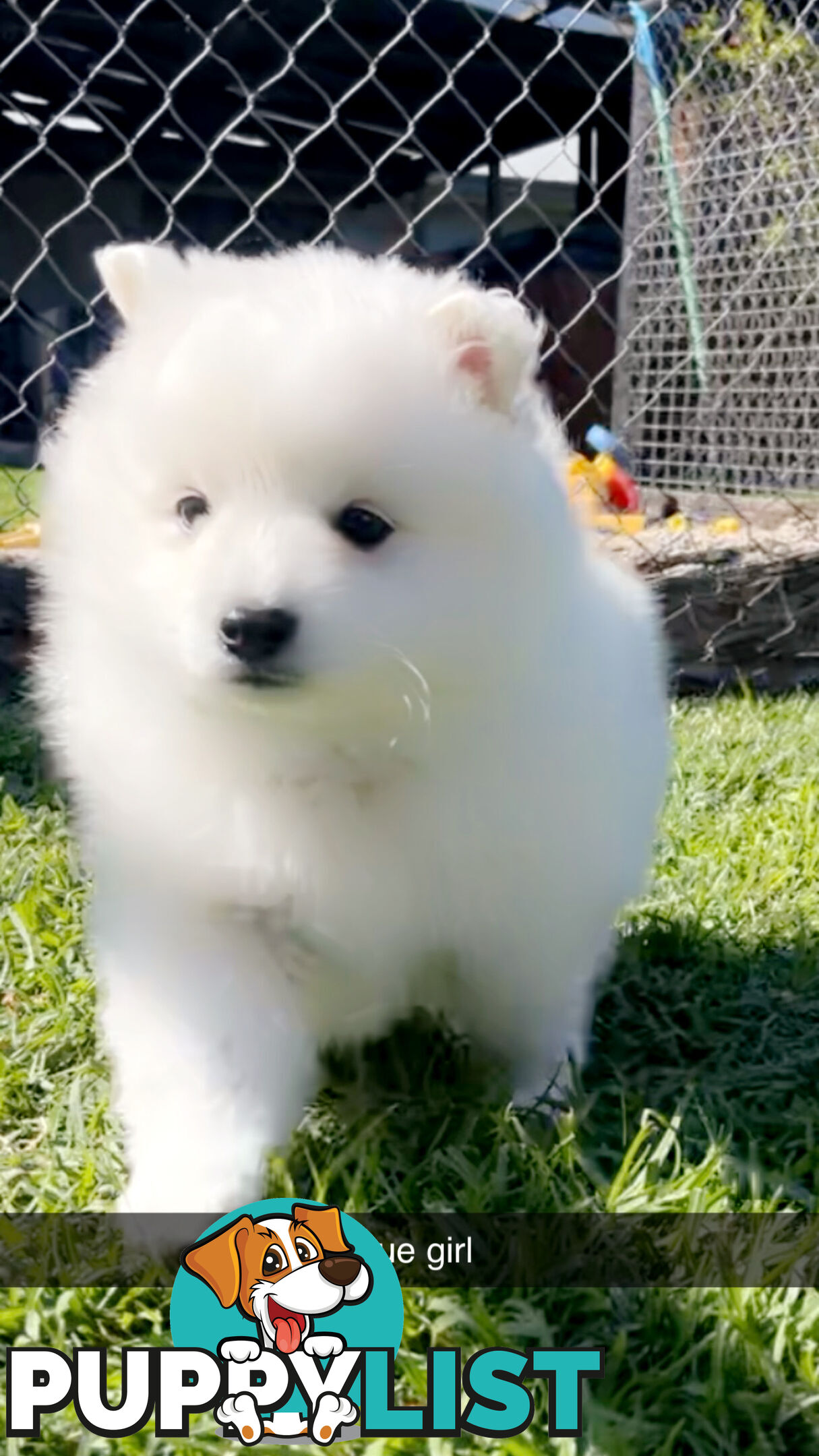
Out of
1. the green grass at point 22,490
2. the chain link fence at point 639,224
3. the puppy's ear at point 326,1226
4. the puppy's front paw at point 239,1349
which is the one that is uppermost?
the chain link fence at point 639,224

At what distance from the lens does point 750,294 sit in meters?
4.48

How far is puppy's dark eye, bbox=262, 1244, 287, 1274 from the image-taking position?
3.74 feet

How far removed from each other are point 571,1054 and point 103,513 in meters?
0.87

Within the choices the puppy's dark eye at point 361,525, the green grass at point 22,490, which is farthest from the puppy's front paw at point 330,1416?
the green grass at point 22,490

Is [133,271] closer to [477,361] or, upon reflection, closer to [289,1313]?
[477,361]

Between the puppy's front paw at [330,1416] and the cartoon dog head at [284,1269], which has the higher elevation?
the cartoon dog head at [284,1269]

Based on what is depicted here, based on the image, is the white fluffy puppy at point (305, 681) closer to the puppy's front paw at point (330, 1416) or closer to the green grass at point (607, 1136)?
the green grass at point (607, 1136)

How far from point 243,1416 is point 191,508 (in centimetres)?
77

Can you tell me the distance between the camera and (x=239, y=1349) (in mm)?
1114

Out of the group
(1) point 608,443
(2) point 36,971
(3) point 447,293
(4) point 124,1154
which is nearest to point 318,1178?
(4) point 124,1154

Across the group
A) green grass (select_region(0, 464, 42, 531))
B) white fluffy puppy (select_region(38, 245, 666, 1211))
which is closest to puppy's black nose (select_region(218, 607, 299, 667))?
white fluffy puppy (select_region(38, 245, 666, 1211))

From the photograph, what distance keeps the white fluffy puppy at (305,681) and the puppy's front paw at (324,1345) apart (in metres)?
0.23

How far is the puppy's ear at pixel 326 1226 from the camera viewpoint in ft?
3.83

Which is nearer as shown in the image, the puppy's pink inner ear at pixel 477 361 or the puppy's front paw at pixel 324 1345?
the puppy's front paw at pixel 324 1345
